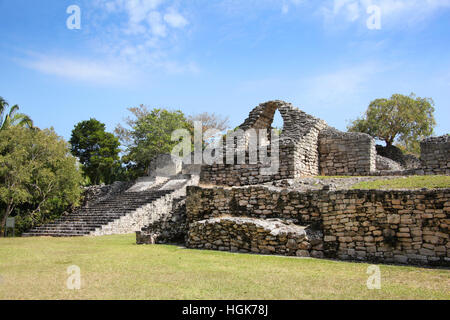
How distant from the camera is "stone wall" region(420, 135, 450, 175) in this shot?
14594 millimetres

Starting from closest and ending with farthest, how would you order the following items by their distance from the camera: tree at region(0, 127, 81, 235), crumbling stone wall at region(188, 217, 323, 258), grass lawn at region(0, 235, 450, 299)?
grass lawn at region(0, 235, 450, 299), crumbling stone wall at region(188, 217, 323, 258), tree at region(0, 127, 81, 235)

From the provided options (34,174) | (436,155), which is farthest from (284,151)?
(34,174)

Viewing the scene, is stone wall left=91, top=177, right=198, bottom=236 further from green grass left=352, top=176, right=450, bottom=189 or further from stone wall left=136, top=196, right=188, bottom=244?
green grass left=352, top=176, right=450, bottom=189

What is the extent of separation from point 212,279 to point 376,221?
456 cm

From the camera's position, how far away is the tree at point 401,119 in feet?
94.8

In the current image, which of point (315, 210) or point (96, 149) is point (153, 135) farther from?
point (315, 210)

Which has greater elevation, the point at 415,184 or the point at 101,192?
the point at 415,184

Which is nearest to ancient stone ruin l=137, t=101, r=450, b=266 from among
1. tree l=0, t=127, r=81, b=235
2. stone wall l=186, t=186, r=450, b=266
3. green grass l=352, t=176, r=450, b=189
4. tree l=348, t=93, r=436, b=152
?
stone wall l=186, t=186, r=450, b=266

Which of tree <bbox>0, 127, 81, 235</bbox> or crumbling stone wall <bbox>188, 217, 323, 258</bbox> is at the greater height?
tree <bbox>0, 127, 81, 235</bbox>

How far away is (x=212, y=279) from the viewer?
6.31 meters

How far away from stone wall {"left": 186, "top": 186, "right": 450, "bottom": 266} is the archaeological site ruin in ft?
0.07

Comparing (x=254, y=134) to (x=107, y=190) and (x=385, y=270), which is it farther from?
(x=107, y=190)

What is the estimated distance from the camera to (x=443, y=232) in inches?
297

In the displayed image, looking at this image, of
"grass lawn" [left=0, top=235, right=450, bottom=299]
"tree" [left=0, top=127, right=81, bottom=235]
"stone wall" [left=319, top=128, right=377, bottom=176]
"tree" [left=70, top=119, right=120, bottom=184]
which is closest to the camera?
"grass lawn" [left=0, top=235, right=450, bottom=299]
